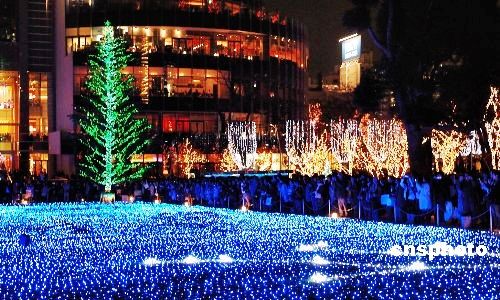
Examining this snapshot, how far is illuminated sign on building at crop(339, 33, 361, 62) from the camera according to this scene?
414 ft

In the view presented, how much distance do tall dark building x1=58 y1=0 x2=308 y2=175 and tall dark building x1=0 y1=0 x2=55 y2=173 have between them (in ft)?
12.3

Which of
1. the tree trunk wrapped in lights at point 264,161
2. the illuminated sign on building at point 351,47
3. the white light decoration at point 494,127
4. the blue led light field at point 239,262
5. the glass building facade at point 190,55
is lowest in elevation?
the tree trunk wrapped in lights at point 264,161

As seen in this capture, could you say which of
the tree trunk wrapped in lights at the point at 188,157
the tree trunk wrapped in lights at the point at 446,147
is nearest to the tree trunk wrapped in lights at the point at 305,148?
the tree trunk wrapped in lights at the point at 188,157

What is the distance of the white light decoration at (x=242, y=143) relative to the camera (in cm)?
7494

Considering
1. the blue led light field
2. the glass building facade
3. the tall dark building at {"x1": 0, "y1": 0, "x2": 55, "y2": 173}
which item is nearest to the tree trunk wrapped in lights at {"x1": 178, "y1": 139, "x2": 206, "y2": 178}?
the glass building facade

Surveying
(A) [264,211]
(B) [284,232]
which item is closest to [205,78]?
(A) [264,211]

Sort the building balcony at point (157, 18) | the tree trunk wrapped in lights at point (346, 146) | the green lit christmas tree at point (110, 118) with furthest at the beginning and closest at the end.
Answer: the building balcony at point (157, 18)
the tree trunk wrapped in lights at point (346, 146)
the green lit christmas tree at point (110, 118)

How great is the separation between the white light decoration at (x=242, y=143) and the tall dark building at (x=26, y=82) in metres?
16.3

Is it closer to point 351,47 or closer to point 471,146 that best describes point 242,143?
point 471,146

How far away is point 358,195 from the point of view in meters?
30.1


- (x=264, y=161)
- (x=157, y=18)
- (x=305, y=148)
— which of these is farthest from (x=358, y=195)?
(x=157, y=18)

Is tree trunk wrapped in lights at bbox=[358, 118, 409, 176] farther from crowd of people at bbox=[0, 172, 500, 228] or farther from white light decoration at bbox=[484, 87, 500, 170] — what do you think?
crowd of people at bbox=[0, 172, 500, 228]

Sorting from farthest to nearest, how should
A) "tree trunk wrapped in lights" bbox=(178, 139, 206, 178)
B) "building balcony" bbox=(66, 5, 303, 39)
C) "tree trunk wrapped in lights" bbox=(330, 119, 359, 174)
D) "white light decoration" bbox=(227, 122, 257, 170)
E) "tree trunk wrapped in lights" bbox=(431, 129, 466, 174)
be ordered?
1. "building balcony" bbox=(66, 5, 303, 39)
2. "white light decoration" bbox=(227, 122, 257, 170)
3. "tree trunk wrapped in lights" bbox=(178, 139, 206, 178)
4. "tree trunk wrapped in lights" bbox=(330, 119, 359, 174)
5. "tree trunk wrapped in lights" bbox=(431, 129, 466, 174)

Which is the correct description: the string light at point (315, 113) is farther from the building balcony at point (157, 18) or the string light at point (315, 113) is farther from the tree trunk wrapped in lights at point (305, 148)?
the building balcony at point (157, 18)
